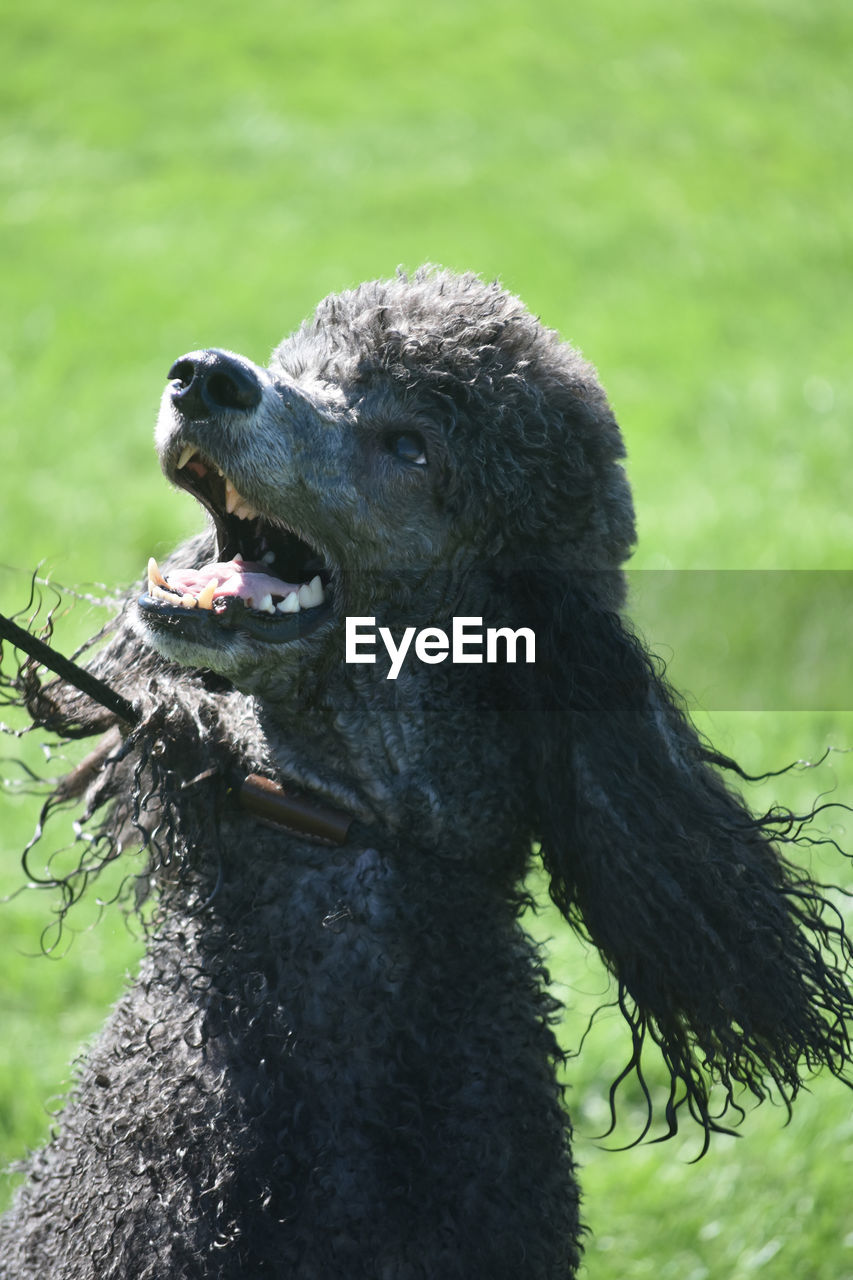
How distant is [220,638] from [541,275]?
327 inches

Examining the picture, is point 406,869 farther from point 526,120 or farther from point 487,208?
point 526,120

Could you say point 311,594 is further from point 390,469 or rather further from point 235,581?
point 390,469

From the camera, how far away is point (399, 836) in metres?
2.44

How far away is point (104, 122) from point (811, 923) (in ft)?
38.7

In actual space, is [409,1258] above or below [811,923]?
below

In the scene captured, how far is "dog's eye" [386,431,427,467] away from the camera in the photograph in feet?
7.99

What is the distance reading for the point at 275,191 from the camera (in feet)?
37.9

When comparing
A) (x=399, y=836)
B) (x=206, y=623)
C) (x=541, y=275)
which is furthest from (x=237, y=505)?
(x=541, y=275)

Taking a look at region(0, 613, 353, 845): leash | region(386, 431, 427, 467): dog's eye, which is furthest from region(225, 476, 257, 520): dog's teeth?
region(0, 613, 353, 845): leash

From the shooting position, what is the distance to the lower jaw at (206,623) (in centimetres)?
224

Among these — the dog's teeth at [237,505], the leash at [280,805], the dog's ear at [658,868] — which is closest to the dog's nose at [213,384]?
the dog's teeth at [237,505]

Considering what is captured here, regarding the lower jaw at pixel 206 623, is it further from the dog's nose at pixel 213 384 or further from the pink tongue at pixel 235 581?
the dog's nose at pixel 213 384

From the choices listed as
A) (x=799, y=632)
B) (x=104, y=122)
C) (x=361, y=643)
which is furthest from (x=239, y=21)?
(x=361, y=643)

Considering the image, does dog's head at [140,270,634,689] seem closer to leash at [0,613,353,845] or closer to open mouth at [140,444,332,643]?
open mouth at [140,444,332,643]
